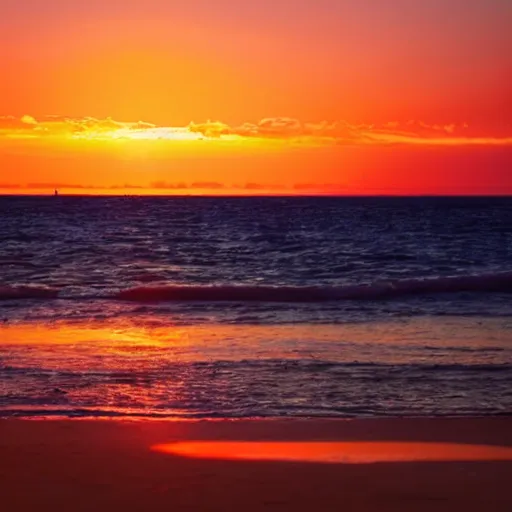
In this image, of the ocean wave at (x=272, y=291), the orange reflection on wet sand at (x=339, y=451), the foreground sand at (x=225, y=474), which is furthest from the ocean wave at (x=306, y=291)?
the orange reflection on wet sand at (x=339, y=451)

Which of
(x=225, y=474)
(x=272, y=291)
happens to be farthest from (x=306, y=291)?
(x=225, y=474)

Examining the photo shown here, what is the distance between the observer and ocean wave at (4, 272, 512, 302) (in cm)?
2211

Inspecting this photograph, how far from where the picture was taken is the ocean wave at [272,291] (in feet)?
72.5

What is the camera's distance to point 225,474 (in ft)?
22.6

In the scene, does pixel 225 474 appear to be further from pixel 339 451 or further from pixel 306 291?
pixel 306 291

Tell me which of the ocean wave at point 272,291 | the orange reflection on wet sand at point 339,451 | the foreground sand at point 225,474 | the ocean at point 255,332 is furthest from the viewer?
the ocean wave at point 272,291

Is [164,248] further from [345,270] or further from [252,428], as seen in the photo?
[252,428]

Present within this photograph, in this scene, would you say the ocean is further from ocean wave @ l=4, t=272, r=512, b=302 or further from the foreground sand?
the foreground sand

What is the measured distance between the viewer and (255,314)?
18188mm

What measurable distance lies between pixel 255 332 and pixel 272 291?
25.3ft

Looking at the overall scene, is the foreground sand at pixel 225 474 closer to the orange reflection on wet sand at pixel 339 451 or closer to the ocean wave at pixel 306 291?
the orange reflection on wet sand at pixel 339 451

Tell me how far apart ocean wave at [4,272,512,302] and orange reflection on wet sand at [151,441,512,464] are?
13.5m

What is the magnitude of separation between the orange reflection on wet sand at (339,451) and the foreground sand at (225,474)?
15cm

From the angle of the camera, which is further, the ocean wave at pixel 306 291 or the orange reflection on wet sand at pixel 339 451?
the ocean wave at pixel 306 291
